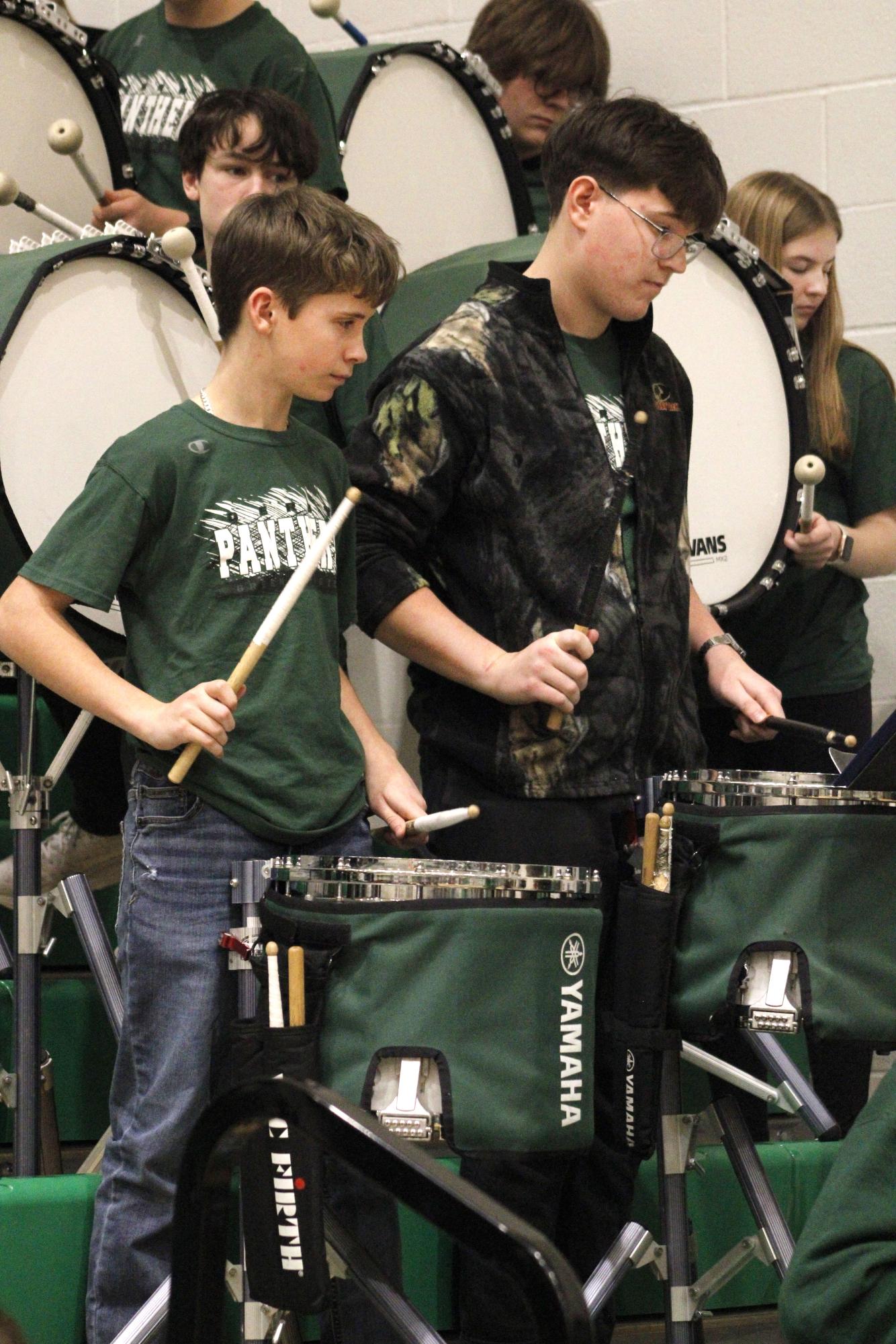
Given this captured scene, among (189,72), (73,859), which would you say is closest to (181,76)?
(189,72)

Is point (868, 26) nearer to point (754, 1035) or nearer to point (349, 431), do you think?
point (349, 431)

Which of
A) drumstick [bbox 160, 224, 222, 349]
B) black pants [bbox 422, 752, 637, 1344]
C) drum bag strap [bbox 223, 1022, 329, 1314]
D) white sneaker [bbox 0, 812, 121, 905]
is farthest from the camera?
white sneaker [bbox 0, 812, 121, 905]

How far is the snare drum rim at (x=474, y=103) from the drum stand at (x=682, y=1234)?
5.02ft

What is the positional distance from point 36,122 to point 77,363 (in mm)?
679

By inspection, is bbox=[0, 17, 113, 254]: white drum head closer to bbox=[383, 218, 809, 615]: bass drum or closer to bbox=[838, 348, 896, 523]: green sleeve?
bbox=[383, 218, 809, 615]: bass drum

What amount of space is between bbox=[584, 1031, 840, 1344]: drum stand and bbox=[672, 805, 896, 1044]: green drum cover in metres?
0.16

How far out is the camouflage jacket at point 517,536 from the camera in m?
1.89

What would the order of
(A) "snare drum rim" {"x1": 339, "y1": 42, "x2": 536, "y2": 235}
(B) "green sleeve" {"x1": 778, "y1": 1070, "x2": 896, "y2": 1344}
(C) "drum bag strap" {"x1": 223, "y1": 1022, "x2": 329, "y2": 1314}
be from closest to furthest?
(B) "green sleeve" {"x1": 778, "y1": 1070, "x2": 896, "y2": 1344}
(C) "drum bag strap" {"x1": 223, "y1": 1022, "x2": 329, "y2": 1314}
(A) "snare drum rim" {"x1": 339, "y1": 42, "x2": 536, "y2": 235}

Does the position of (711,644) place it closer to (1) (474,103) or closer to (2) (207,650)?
(2) (207,650)

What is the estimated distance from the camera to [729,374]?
2.50m

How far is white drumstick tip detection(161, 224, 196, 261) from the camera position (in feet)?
6.52

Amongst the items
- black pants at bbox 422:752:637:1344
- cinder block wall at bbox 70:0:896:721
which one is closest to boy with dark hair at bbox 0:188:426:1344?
black pants at bbox 422:752:637:1344

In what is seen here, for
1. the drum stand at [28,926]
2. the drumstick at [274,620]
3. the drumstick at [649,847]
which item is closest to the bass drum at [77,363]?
the drum stand at [28,926]

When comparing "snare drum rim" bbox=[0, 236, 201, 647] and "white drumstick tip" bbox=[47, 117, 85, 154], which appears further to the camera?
"white drumstick tip" bbox=[47, 117, 85, 154]
